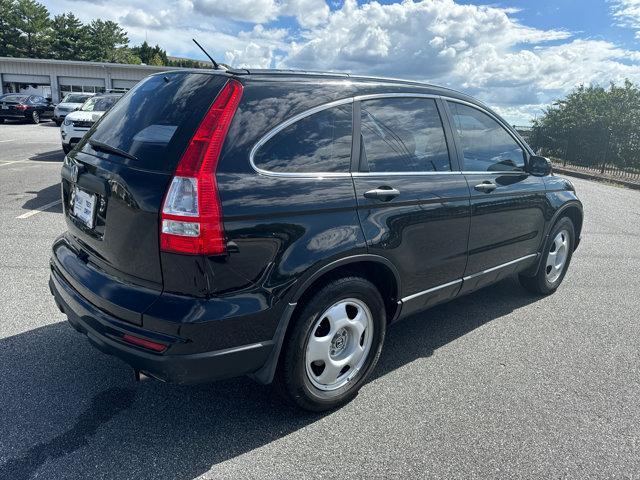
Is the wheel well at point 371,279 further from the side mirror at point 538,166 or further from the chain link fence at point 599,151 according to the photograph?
the chain link fence at point 599,151

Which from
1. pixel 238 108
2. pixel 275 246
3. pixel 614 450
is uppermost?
pixel 238 108

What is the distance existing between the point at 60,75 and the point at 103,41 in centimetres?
2886

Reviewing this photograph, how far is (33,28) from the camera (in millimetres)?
59781

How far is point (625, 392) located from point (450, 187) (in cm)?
181

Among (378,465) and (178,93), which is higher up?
(178,93)

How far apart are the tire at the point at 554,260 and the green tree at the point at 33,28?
71.5m

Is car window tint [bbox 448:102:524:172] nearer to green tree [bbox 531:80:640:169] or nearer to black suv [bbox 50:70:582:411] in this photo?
black suv [bbox 50:70:582:411]

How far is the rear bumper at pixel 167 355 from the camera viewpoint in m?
2.18

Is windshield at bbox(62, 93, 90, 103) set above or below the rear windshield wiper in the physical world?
below

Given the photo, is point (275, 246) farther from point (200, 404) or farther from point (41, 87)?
point (41, 87)

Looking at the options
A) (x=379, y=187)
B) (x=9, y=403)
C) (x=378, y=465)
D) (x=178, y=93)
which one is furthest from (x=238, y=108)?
(x=9, y=403)

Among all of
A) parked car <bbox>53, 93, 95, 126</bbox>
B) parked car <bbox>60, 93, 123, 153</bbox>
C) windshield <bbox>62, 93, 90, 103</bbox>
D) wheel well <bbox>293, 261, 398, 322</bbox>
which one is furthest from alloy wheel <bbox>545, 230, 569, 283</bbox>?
windshield <bbox>62, 93, 90, 103</bbox>

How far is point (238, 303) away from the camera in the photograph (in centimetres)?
223

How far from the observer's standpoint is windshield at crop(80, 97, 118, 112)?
469 inches
